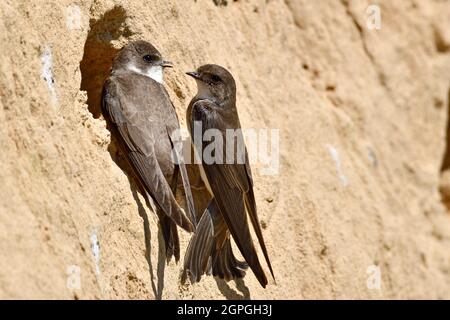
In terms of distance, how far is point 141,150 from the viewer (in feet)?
14.4

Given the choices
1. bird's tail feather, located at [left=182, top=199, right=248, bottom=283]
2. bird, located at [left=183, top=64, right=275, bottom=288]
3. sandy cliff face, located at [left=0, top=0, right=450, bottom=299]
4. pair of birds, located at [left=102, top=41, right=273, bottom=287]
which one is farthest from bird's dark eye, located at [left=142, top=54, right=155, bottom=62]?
bird's tail feather, located at [left=182, top=199, right=248, bottom=283]

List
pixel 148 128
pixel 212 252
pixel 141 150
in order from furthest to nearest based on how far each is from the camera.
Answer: pixel 212 252 < pixel 148 128 < pixel 141 150

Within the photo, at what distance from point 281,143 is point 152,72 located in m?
0.88

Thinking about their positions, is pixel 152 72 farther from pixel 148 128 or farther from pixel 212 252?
pixel 212 252

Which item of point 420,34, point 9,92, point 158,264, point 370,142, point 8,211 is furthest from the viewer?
point 420,34

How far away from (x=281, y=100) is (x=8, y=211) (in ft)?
7.84

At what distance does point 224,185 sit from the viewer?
4773 millimetres

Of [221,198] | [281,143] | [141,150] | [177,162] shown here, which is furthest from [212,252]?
[281,143]

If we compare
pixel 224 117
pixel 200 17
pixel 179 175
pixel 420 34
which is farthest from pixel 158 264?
pixel 420 34

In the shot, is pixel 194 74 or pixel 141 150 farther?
pixel 194 74

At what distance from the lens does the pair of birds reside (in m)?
4.34

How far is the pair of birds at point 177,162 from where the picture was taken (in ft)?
14.2

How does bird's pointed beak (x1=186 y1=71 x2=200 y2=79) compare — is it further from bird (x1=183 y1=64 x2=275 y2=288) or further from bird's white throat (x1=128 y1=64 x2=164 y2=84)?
bird's white throat (x1=128 y1=64 x2=164 y2=84)
